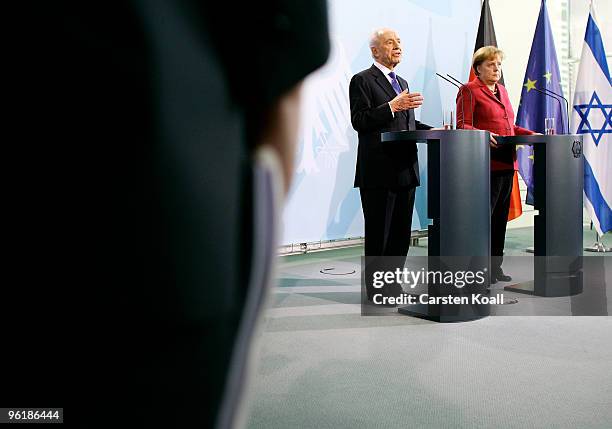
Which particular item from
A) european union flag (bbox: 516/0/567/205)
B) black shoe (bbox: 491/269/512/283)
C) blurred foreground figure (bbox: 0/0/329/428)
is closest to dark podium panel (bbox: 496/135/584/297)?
black shoe (bbox: 491/269/512/283)

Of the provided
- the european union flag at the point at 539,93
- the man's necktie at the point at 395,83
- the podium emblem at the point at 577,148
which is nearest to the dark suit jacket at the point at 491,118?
the podium emblem at the point at 577,148

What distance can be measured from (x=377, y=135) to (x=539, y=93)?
3.23 meters

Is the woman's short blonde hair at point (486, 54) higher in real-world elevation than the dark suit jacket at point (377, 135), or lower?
higher

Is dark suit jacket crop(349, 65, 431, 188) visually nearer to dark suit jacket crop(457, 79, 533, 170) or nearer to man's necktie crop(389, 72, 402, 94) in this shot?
man's necktie crop(389, 72, 402, 94)

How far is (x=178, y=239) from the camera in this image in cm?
43

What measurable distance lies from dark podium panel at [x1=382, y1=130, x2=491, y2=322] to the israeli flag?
2877 mm

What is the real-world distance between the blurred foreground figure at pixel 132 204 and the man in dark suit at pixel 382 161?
3.00 metres

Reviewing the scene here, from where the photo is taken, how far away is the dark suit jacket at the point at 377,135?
3447 millimetres

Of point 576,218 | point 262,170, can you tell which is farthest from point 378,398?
point 576,218

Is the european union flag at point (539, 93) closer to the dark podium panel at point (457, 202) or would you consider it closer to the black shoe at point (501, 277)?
the black shoe at point (501, 277)

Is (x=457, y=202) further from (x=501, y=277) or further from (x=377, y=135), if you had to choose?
(x=501, y=277)

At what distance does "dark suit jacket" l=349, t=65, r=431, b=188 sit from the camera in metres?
3.45

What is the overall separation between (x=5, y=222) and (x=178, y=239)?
10 cm

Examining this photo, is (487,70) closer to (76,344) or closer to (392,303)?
(392,303)
